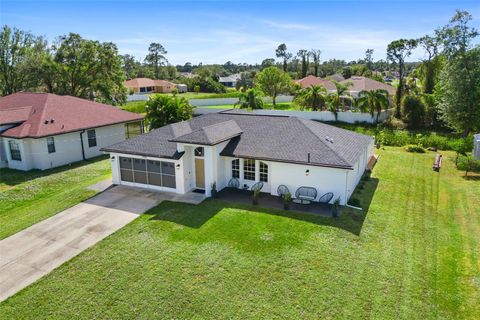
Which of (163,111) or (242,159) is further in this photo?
(163,111)

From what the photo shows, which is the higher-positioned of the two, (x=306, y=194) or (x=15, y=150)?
(x=15, y=150)

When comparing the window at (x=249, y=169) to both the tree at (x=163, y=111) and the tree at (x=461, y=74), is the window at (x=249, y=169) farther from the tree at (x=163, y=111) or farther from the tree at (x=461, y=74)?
the tree at (x=461, y=74)

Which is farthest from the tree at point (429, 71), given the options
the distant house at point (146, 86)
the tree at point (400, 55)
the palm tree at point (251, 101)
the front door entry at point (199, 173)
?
the distant house at point (146, 86)

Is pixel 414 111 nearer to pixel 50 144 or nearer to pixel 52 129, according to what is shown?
pixel 52 129

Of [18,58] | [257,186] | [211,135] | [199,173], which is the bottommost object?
[257,186]

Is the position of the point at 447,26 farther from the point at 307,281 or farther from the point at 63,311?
the point at 63,311

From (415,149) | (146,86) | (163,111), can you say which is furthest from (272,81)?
(146,86)
